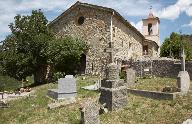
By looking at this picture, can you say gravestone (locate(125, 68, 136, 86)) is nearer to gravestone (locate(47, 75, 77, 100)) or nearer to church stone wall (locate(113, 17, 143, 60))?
gravestone (locate(47, 75, 77, 100))

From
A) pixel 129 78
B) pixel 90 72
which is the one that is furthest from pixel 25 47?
pixel 129 78

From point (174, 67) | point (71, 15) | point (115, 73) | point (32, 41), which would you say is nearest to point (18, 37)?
point (32, 41)

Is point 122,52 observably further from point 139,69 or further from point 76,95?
point 76,95

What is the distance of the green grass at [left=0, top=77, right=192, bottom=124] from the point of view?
12922 millimetres

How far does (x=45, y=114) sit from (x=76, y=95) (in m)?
3.80

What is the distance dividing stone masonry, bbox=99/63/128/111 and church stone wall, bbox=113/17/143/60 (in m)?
15.4

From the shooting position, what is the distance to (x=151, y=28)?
42.6 m

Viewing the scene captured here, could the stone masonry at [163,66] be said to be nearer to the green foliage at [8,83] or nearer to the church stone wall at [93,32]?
the church stone wall at [93,32]

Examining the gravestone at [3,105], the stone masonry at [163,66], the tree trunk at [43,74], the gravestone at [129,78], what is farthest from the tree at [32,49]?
the gravestone at [129,78]

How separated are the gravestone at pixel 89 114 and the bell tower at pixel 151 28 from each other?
30.7 meters

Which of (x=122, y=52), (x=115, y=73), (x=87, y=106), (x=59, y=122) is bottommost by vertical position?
(x=59, y=122)

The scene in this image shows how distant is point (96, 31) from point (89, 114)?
61.6ft

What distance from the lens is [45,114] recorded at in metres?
16.1

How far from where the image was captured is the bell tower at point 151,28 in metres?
42.2
